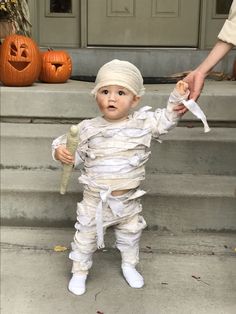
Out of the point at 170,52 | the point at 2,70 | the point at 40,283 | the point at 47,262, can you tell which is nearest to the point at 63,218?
the point at 47,262

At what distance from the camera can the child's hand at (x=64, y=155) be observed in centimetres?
258

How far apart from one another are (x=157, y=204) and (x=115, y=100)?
3.24ft

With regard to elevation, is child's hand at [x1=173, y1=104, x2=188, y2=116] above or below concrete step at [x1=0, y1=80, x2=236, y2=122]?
above

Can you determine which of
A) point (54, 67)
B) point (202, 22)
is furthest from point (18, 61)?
point (202, 22)

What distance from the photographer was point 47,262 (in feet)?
9.98

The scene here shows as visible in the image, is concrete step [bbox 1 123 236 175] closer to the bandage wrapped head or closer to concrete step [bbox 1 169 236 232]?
concrete step [bbox 1 169 236 232]

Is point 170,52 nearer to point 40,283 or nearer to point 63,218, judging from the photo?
point 63,218

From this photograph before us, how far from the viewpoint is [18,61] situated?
13.8ft

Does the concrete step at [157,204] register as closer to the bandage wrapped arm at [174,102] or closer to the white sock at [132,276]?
the white sock at [132,276]

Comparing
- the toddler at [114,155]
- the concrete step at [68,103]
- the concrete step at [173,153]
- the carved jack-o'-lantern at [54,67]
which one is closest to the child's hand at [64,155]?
the toddler at [114,155]

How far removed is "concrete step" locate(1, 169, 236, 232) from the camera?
3381mm

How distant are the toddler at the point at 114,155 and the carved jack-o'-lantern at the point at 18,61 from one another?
64.1 inches

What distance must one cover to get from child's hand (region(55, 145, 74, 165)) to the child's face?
28 centimetres

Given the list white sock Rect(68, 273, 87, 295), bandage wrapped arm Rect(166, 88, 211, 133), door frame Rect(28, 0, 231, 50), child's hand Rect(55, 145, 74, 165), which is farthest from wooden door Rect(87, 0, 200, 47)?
white sock Rect(68, 273, 87, 295)
